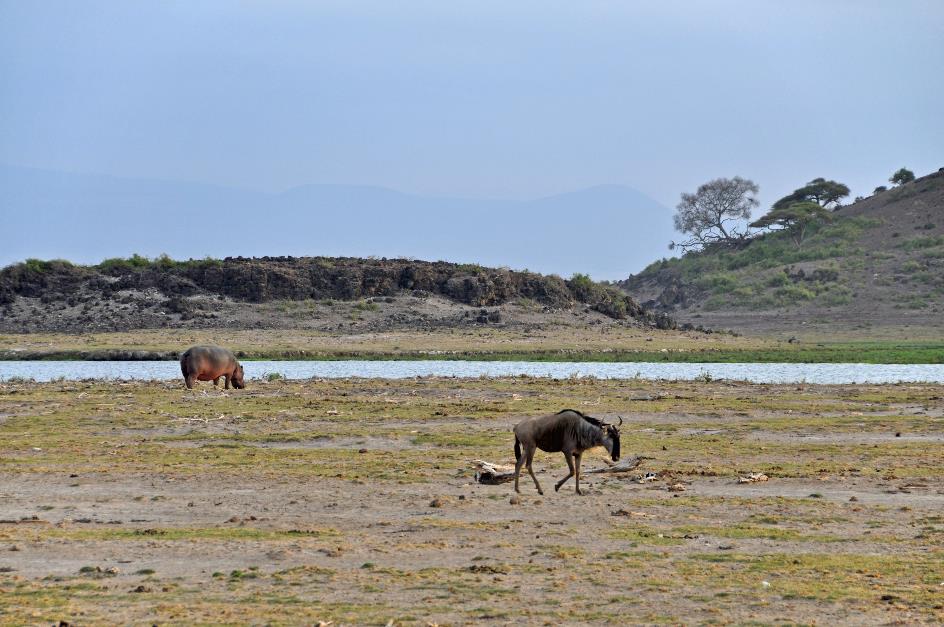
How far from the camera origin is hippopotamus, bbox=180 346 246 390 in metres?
30.2

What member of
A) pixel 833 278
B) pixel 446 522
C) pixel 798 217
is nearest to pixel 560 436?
pixel 446 522

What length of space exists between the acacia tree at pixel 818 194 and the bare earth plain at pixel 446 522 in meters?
75.7

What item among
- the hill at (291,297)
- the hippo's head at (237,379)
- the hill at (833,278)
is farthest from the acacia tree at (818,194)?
the hippo's head at (237,379)

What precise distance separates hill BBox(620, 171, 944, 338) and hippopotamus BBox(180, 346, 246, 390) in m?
39.5

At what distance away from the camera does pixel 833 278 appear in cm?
7731

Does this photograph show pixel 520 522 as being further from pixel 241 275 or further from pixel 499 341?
pixel 241 275

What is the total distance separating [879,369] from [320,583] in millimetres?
35052

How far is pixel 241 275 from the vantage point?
59.5 m

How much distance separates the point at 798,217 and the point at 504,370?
193ft

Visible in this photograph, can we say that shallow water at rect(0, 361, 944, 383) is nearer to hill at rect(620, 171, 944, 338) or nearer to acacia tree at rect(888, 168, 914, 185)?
hill at rect(620, 171, 944, 338)

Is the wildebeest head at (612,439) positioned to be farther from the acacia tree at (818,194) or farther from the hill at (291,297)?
the acacia tree at (818,194)

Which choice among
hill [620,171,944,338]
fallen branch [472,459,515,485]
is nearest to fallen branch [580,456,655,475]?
fallen branch [472,459,515,485]

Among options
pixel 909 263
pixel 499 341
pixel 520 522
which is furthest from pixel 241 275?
pixel 520 522

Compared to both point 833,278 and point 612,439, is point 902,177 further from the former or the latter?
point 612,439
